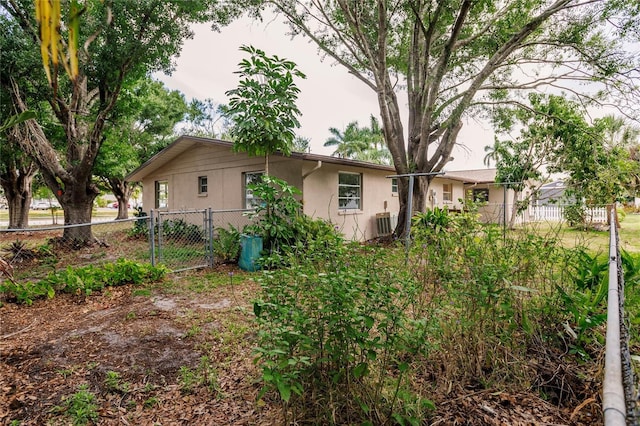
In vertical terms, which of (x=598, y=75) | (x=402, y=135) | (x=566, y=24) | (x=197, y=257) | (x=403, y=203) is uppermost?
(x=566, y=24)

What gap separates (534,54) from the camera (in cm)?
1029

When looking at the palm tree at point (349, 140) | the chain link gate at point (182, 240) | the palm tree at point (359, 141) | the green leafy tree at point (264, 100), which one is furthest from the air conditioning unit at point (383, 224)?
the palm tree at point (349, 140)

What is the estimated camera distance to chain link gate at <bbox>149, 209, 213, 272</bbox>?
21.0 ft

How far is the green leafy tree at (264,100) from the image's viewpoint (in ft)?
22.6

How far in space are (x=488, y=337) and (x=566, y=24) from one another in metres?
10.1

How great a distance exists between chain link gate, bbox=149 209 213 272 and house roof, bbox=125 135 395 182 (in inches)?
86.4

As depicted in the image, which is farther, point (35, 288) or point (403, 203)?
point (403, 203)

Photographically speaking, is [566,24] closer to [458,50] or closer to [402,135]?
[458,50]

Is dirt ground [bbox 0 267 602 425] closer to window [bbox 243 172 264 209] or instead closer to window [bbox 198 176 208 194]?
window [bbox 243 172 264 209]

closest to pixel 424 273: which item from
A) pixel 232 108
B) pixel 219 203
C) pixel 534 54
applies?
pixel 232 108

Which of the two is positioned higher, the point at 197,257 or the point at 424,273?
the point at 424,273

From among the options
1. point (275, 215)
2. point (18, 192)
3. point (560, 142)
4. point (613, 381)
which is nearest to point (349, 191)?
point (275, 215)

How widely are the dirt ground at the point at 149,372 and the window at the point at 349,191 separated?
632cm

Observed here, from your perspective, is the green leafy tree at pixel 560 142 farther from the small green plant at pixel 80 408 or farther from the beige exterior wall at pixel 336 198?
the small green plant at pixel 80 408
